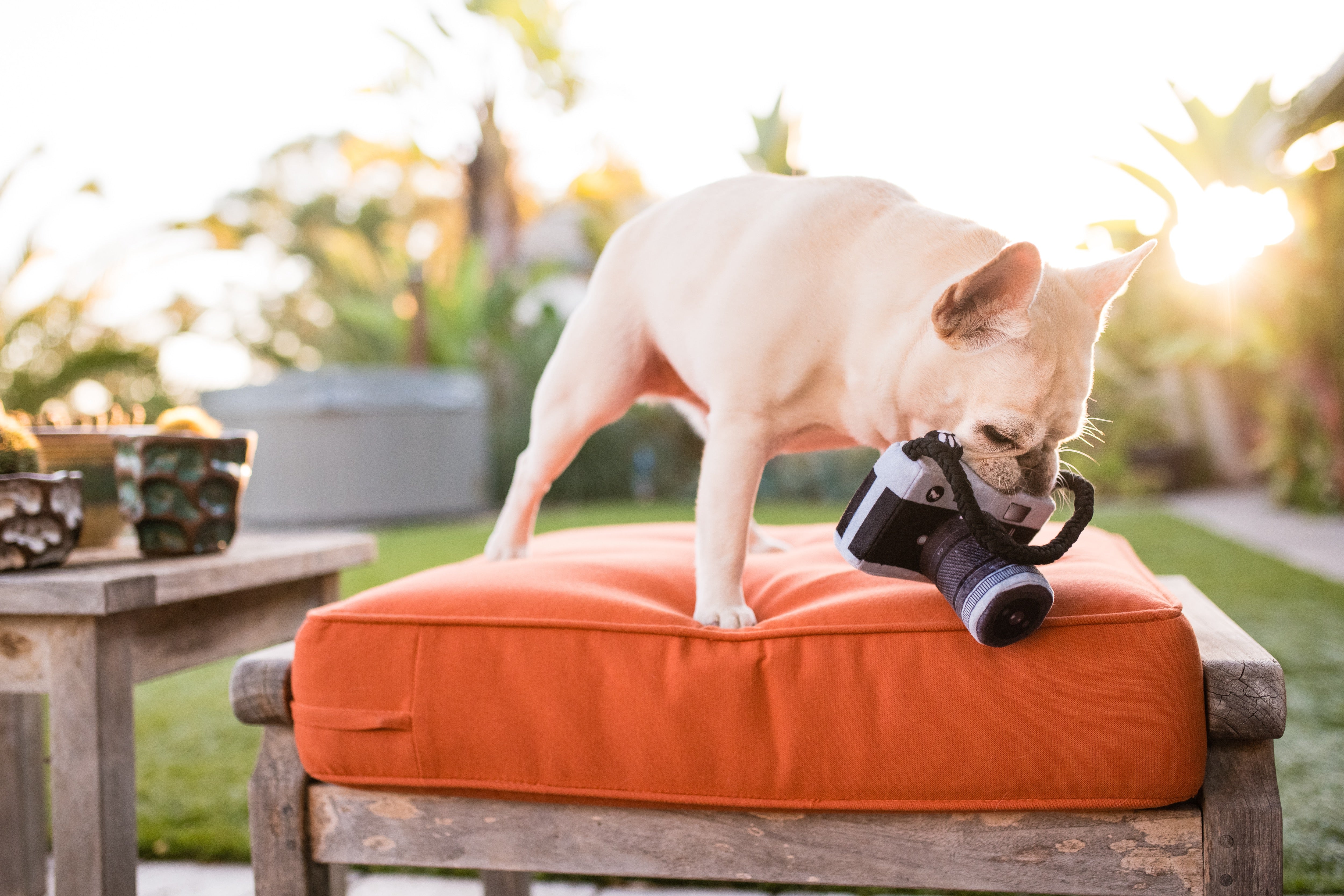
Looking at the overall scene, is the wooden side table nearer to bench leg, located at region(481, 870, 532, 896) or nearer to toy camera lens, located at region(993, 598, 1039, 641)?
bench leg, located at region(481, 870, 532, 896)

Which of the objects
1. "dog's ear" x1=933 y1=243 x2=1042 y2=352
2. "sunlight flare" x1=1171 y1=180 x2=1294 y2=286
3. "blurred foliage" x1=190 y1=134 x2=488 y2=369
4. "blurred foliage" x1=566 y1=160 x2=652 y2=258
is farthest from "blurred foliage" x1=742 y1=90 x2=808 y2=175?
"dog's ear" x1=933 y1=243 x2=1042 y2=352

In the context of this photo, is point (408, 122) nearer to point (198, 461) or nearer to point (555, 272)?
point (555, 272)

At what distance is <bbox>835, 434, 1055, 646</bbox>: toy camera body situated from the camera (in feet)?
3.04

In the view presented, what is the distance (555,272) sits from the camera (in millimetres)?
10102

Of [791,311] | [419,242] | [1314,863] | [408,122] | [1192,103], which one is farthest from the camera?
[419,242]

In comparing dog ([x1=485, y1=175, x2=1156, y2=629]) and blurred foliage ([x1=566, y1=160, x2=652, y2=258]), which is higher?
blurred foliage ([x1=566, y1=160, x2=652, y2=258])

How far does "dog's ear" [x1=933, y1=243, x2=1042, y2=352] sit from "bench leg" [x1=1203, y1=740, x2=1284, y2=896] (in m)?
0.52

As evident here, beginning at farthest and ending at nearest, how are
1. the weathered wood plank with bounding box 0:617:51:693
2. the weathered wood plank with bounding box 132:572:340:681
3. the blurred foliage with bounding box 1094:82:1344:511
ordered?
the blurred foliage with bounding box 1094:82:1344:511 → the weathered wood plank with bounding box 132:572:340:681 → the weathered wood plank with bounding box 0:617:51:693

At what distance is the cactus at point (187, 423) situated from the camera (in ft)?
5.16

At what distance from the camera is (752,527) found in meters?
1.75

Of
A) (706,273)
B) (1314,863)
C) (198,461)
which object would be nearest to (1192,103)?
(1314,863)

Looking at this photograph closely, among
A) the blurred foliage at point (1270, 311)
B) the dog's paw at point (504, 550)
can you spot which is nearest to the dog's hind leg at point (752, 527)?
the dog's paw at point (504, 550)

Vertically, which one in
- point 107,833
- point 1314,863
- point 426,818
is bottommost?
point 1314,863

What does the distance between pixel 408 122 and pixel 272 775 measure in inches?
480
